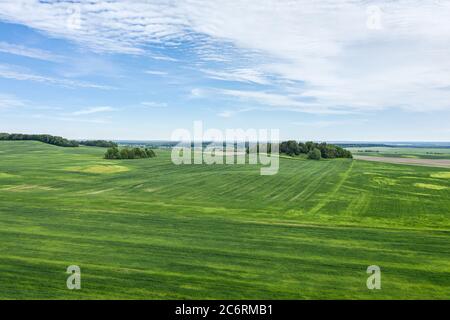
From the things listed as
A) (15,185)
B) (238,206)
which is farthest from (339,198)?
(15,185)

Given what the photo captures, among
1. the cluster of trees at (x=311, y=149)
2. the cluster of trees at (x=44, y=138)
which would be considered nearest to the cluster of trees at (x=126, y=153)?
the cluster of trees at (x=311, y=149)

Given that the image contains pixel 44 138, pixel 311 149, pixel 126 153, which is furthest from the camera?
pixel 44 138

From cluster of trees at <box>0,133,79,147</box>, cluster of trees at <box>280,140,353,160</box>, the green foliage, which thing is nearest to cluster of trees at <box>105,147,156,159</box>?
cluster of trees at <box>280,140,353,160</box>

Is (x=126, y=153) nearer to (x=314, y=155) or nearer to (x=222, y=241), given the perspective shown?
(x=314, y=155)

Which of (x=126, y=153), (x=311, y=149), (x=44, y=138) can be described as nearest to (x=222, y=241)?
(x=126, y=153)

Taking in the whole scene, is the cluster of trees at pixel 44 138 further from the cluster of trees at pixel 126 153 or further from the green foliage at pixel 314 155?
the green foliage at pixel 314 155

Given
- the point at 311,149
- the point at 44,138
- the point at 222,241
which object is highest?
the point at 44,138
